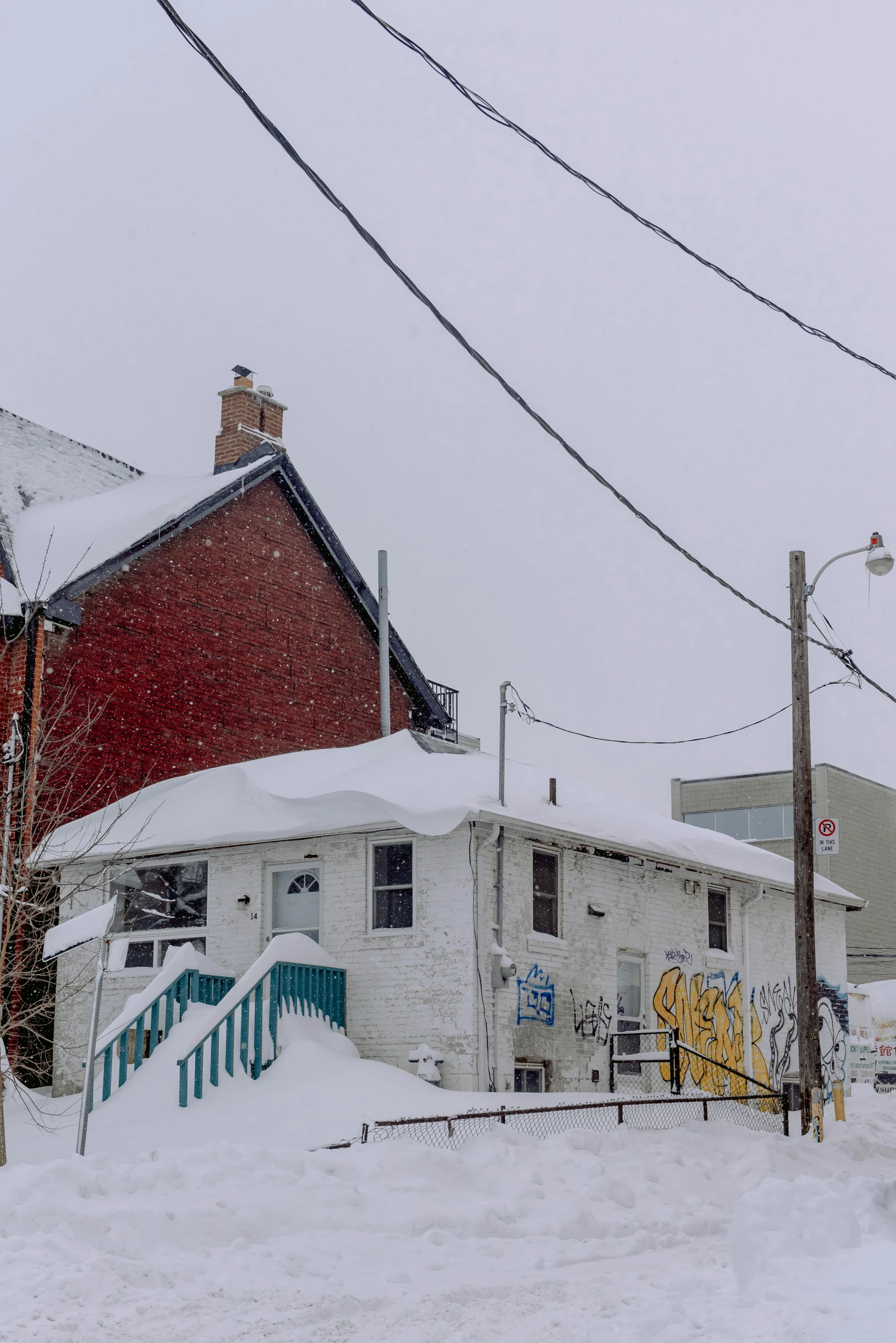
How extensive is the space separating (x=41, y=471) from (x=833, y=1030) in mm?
17550

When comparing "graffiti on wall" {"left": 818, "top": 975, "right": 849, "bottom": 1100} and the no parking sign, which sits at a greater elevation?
the no parking sign

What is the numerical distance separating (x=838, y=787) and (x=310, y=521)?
101ft

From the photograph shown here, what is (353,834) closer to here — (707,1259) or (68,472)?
(707,1259)

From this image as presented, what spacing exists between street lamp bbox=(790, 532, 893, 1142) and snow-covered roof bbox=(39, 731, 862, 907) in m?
2.15

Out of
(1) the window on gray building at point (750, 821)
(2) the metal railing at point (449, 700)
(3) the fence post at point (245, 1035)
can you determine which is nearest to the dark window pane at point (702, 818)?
(1) the window on gray building at point (750, 821)

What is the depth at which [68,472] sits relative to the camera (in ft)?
84.2

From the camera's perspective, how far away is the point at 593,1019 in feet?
60.0

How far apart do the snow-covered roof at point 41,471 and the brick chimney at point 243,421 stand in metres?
1.93

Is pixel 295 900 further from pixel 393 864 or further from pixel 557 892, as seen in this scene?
pixel 557 892

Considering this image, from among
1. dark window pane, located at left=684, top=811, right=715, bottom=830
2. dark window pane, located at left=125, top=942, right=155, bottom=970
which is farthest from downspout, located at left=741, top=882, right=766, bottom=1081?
dark window pane, located at left=684, top=811, right=715, bottom=830

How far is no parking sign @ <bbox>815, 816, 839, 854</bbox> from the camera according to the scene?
767 inches

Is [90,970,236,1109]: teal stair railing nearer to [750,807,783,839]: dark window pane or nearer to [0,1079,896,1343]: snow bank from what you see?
[0,1079,896,1343]: snow bank

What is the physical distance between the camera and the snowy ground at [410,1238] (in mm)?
7398

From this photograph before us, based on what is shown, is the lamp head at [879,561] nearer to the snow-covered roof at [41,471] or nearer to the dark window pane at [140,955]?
the dark window pane at [140,955]
